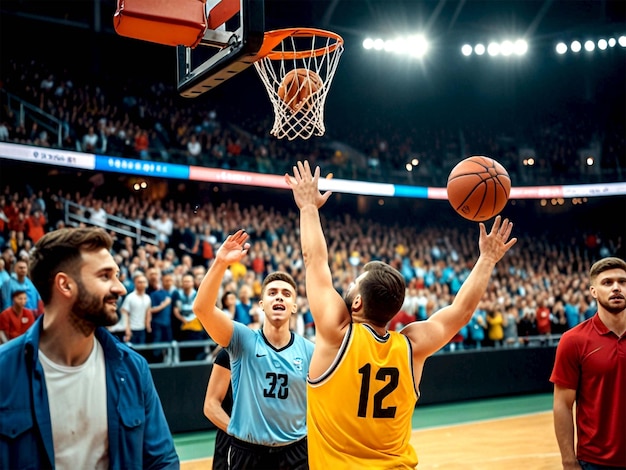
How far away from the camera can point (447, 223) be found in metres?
22.8

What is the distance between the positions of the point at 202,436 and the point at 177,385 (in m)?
0.83

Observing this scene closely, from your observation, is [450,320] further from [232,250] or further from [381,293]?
[232,250]

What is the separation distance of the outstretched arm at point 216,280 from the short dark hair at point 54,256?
3.37 ft


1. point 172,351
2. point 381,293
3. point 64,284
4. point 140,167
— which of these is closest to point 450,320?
point 381,293

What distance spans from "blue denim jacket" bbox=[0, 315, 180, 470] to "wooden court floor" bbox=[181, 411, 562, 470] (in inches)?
206

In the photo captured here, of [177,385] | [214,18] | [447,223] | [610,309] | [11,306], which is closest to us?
[610,309]

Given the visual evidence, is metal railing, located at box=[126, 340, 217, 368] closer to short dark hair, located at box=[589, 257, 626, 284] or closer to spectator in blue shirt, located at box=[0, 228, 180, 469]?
short dark hair, located at box=[589, 257, 626, 284]

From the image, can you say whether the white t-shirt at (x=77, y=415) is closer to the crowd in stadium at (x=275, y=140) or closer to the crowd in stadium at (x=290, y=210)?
the crowd in stadium at (x=290, y=210)

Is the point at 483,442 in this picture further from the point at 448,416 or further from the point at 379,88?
the point at 379,88

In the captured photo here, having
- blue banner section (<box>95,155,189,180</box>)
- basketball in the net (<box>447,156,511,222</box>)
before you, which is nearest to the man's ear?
basketball in the net (<box>447,156,511,222</box>)

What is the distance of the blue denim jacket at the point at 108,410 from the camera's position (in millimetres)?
2031

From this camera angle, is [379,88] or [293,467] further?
[379,88]

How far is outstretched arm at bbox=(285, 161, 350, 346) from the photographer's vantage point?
2.71 meters

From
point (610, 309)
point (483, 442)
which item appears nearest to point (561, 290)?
point (483, 442)
